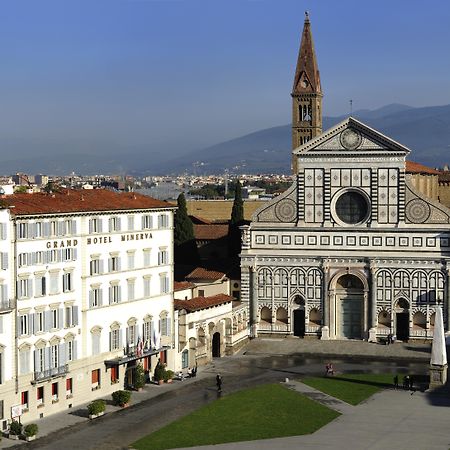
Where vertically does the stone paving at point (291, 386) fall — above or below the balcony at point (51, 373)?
below

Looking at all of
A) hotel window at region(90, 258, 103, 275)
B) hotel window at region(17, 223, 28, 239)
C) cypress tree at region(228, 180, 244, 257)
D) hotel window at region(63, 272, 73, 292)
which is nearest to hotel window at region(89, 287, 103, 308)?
hotel window at region(90, 258, 103, 275)

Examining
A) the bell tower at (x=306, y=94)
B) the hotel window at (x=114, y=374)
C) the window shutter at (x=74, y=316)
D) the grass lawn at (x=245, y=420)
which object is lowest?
the grass lawn at (x=245, y=420)

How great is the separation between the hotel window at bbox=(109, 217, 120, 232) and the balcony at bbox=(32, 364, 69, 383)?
26.4 feet

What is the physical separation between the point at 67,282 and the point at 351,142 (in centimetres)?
2877

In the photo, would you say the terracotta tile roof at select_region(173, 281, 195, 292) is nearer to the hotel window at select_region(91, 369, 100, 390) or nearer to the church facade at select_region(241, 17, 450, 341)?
the church facade at select_region(241, 17, 450, 341)

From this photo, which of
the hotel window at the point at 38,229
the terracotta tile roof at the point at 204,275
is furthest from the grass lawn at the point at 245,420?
the terracotta tile roof at the point at 204,275

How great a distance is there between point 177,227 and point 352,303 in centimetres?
1780

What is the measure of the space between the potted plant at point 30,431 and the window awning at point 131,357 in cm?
978

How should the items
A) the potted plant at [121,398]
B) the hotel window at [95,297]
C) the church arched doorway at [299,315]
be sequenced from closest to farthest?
the potted plant at [121,398] < the hotel window at [95,297] < the church arched doorway at [299,315]

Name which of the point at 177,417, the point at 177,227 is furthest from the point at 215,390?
the point at 177,227

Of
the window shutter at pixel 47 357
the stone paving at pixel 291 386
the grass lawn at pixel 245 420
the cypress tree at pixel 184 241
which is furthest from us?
the cypress tree at pixel 184 241

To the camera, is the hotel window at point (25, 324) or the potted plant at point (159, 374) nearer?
the hotel window at point (25, 324)

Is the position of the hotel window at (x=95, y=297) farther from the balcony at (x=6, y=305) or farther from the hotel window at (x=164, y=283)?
the balcony at (x=6, y=305)

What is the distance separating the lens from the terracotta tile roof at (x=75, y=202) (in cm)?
4991
